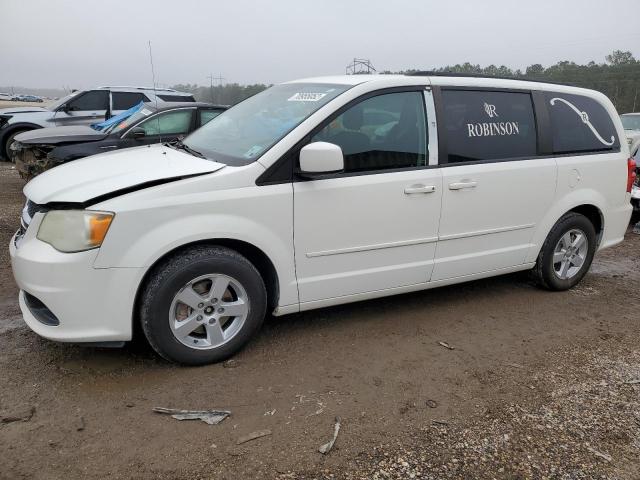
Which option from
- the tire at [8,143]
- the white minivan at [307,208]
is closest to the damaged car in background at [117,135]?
the white minivan at [307,208]

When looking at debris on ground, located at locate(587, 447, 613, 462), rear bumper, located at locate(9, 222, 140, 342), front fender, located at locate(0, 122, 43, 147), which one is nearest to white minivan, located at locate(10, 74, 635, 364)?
rear bumper, located at locate(9, 222, 140, 342)

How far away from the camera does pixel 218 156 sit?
11.4ft

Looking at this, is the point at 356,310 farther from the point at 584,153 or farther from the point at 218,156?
the point at 584,153

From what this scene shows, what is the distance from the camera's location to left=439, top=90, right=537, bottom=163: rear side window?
12.7ft

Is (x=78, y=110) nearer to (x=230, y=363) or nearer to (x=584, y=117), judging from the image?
(x=230, y=363)

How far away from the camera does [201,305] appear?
3133 millimetres

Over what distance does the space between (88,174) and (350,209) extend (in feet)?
5.45

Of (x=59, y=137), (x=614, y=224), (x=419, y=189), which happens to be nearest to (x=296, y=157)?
(x=419, y=189)

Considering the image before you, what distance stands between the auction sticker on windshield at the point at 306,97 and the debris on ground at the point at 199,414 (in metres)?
2.12

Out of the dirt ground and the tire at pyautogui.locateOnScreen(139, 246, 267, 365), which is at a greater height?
the tire at pyautogui.locateOnScreen(139, 246, 267, 365)

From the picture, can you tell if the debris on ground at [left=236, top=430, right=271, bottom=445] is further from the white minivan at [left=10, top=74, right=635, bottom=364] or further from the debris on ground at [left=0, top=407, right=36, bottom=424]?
the debris on ground at [left=0, top=407, right=36, bottom=424]

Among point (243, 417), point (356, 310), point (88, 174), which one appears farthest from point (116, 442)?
point (356, 310)

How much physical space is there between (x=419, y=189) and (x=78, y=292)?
2.27m

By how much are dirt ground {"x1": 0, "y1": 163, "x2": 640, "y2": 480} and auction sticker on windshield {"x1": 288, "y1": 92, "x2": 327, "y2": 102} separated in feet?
5.37
